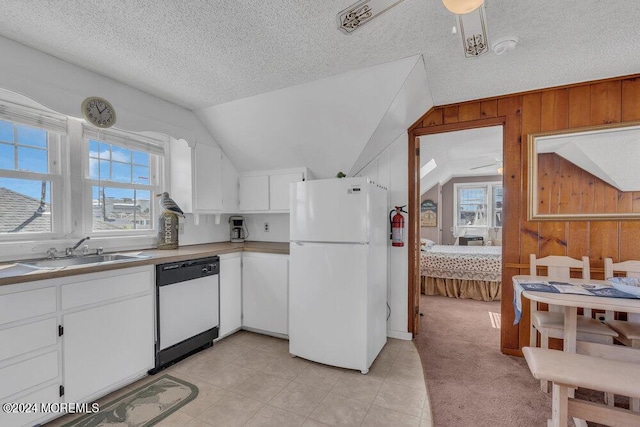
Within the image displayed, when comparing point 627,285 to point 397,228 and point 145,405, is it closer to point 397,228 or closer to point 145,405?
point 397,228

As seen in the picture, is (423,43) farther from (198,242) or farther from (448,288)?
(448,288)

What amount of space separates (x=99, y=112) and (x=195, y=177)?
95 cm

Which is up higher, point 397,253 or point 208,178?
point 208,178

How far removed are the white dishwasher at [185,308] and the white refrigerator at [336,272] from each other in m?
0.79

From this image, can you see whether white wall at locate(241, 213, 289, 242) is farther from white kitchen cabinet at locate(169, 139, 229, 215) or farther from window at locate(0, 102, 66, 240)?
window at locate(0, 102, 66, 240)

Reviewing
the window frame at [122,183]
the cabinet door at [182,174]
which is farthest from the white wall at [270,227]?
the window frame at [122,183]

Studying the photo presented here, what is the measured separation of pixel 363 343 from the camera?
2266 millimetres

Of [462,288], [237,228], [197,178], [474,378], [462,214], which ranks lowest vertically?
[474,378]

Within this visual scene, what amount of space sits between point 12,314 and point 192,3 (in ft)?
6.32

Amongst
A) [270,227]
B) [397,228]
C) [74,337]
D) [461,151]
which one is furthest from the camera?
[461,151]

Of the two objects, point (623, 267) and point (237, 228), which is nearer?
point (623, 267)

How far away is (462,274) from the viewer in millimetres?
4328

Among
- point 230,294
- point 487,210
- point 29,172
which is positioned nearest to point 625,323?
point 230,294

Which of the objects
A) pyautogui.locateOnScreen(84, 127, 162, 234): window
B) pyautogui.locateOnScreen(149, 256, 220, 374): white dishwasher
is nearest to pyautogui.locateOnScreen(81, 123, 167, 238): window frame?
pyautogui.locateOnScreen(84, 127, 162, 234): window
